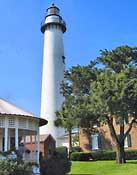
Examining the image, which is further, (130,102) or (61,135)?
(61,135)

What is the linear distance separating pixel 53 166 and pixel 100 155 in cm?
1713

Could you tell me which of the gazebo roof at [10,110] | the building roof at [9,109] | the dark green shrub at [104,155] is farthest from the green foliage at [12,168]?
the dark green shrub at [104,155]

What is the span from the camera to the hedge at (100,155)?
41938 mm

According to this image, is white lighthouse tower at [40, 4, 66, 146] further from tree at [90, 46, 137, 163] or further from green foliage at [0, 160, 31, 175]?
green foliage at [0, 160, 31, 175]

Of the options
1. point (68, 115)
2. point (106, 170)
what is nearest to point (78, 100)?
point (68, 115)

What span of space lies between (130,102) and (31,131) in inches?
381

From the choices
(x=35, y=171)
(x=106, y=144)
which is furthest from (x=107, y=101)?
(x=106, y=144)

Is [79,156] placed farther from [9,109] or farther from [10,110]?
[10,110]

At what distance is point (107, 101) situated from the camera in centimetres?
3180

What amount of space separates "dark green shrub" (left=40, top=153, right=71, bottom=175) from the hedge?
15188 mm

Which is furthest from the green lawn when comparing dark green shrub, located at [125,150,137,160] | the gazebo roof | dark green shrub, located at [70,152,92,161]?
dark green shrub, located at [125,150,137,160]

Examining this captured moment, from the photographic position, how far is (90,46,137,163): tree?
31859 mm

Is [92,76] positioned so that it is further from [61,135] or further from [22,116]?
[61,135]

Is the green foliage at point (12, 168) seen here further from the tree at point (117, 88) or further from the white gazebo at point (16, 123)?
the tree at point (117, 88)
